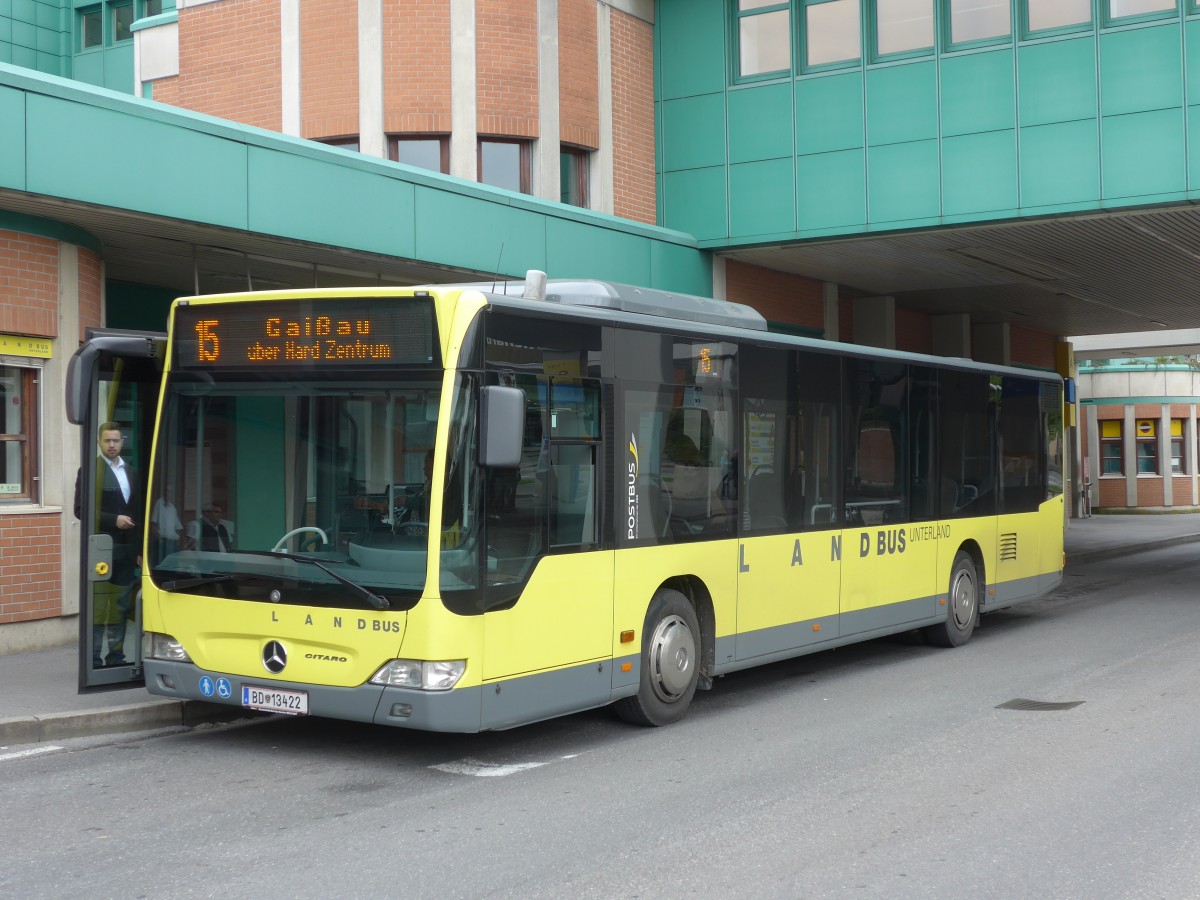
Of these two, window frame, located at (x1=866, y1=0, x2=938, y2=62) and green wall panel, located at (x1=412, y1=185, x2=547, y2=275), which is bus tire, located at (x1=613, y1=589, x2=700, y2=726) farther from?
window frame, located at (x1=866, y1=0, x2=938, y2=62)

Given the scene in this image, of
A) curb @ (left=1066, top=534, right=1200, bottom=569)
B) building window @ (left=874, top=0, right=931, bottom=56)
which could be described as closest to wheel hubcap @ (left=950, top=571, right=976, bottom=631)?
building window @ (left=874, top=0, right=931, bottom=56)

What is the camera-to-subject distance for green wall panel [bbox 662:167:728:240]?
62.9 ft

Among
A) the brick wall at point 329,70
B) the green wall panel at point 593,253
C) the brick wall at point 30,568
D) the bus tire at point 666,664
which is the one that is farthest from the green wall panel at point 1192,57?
the brick wall at point 30,568

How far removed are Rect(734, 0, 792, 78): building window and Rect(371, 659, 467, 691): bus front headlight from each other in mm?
13776

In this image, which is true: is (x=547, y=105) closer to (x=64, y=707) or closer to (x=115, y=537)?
(x=115, y=537)

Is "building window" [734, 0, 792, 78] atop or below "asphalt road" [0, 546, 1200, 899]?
atop

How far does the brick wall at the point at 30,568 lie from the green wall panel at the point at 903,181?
Result: 1139 centimetres

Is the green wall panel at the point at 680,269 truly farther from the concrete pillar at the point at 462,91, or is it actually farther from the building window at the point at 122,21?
the building window at the point at 122,21

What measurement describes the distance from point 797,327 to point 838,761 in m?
15.2

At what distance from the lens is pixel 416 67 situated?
17.4 meters

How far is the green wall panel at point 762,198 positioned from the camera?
18.6m

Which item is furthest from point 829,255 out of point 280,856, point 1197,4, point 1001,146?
point 280,856

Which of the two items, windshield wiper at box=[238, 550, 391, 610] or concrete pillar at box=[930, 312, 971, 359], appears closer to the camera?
windshield wiper at box=[238, 550, 391, 610]

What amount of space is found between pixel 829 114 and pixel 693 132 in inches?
85.0
